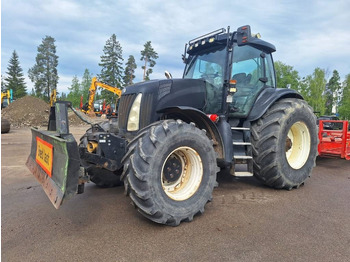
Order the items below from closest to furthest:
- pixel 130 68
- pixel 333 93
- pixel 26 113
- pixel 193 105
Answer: pixel 193 105
pixel 26 113
pixel 130 68
pixel 333 93

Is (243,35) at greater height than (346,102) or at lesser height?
lesser

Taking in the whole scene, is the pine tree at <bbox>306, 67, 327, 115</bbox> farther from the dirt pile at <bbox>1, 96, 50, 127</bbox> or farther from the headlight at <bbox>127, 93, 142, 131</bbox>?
the headlight at <bbox>127, 93, 142, 131</bbox>

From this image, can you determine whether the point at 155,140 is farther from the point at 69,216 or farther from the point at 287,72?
the point at 287,72

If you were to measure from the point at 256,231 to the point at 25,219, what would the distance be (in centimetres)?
280

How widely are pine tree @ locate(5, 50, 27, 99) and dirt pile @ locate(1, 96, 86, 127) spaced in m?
37.4

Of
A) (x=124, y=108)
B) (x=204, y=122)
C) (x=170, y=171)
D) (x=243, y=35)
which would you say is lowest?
(x=170, y=171)

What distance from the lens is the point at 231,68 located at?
4.37m

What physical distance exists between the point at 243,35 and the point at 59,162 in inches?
125

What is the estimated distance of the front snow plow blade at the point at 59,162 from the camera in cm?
266

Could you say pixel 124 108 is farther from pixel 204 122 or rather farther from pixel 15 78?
pixel 15 78

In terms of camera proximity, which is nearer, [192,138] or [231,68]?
[192,138]

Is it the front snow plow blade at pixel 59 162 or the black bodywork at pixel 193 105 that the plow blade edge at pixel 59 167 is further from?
the black bodywork at pixel 193 105

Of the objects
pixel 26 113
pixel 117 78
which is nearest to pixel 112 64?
pixel 117 78

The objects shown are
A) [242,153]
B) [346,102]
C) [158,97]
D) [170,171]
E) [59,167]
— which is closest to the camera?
[59,167]
